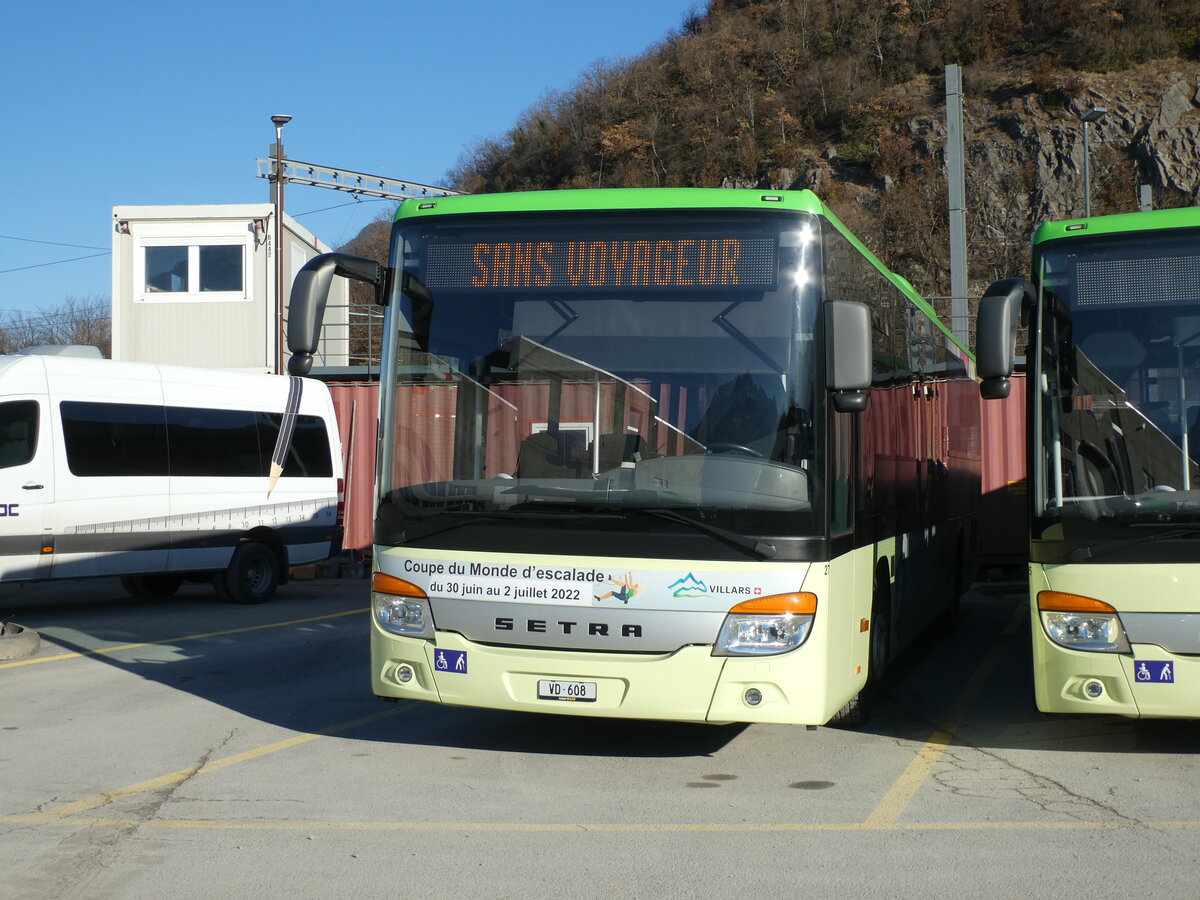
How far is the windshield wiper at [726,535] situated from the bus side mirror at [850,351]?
79 centimetres

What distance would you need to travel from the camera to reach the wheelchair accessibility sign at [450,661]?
662cm

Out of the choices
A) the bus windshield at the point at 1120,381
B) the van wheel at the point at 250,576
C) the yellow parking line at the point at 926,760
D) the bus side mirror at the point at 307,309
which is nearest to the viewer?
the yellow parking line at the point at 926,760

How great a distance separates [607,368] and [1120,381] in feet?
9.10

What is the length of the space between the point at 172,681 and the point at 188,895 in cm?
537

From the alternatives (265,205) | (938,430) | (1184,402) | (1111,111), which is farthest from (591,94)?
(1184,402)

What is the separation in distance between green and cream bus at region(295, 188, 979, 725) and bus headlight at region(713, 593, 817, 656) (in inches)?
0.4

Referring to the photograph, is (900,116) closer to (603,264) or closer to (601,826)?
(603,264)

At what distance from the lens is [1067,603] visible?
6.77m

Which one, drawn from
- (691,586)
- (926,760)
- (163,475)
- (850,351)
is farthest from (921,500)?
(163,475)

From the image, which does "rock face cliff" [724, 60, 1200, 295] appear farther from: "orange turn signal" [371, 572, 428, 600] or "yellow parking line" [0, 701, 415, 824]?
"orange turn signal" [371, 572, 428, 600]

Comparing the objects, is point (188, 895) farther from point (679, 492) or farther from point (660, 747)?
point (660, 747)

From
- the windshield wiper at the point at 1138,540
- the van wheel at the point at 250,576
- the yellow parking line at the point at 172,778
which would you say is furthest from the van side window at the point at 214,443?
the windshield wiper at the point at 1138,540

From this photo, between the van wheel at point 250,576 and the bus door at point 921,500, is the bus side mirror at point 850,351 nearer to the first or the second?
the bus door at point 921,500

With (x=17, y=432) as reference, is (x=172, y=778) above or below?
below
